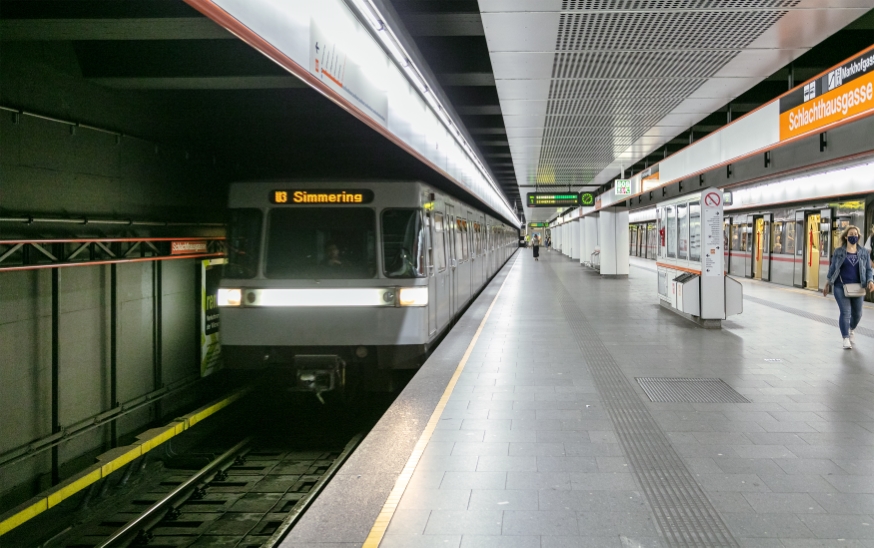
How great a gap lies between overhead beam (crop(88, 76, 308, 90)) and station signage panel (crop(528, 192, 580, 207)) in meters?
20.6

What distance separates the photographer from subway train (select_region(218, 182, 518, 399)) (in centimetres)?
Answer: 693

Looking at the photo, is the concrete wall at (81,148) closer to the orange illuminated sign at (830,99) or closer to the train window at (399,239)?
the train window at (399,239)

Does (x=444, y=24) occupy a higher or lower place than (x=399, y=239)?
higher

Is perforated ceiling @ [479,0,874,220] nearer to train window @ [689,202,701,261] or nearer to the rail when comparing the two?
train window @ [689,202,701,261]

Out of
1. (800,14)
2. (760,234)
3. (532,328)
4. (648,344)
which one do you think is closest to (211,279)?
(532,328)

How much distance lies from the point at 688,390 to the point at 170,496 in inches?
191

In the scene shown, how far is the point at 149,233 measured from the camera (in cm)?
773

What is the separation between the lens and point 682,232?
479 inches

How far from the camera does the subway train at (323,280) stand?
693 centimetres

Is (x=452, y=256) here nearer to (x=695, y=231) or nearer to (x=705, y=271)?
(x=705, y=271)

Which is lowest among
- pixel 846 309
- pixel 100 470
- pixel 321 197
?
pixel 100 470

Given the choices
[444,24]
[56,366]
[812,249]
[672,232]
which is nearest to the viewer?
[56,366]

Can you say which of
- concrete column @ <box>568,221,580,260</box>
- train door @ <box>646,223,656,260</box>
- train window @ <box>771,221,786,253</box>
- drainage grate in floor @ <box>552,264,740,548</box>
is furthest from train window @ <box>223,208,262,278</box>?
concrete column @ <box>568,221,580,260</box>

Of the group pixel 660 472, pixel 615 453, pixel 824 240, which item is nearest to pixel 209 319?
pixel 615 453
